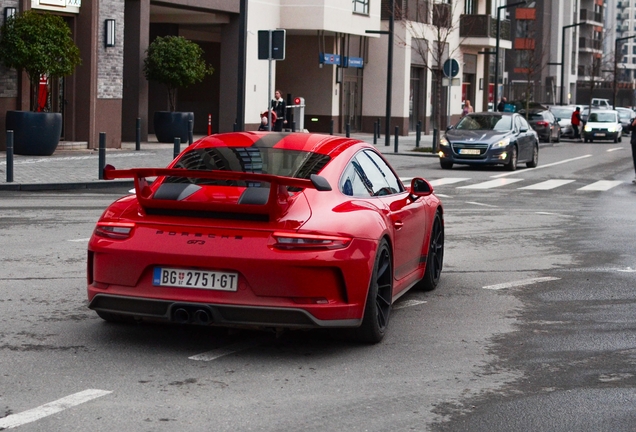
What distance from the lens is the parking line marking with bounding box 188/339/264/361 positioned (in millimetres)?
6938

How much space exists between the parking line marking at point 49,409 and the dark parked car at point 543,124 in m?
45.9

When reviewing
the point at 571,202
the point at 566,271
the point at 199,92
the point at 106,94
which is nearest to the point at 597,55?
the point at 199,92

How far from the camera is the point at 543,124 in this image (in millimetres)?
50969

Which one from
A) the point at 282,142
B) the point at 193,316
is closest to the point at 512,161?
the point at 282,142

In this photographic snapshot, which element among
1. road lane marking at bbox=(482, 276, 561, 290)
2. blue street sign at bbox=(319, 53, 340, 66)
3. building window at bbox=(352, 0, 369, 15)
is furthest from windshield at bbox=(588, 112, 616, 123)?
road lane marking at bbox=(482, 276, 561, 290)

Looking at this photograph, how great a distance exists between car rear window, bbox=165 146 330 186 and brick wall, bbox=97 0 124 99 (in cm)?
2412

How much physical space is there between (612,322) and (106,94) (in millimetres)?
24882

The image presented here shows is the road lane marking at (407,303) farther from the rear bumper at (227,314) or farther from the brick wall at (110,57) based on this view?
the brick wall at (110,57)

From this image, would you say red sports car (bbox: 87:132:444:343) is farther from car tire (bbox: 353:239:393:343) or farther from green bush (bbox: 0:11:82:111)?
green bush (bbox: 0:11:82:111)

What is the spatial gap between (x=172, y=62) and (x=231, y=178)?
2819 cm

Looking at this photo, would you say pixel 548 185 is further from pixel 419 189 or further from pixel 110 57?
pixel 419 189

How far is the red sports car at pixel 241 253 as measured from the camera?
6.75m

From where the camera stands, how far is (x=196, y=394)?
604 cm

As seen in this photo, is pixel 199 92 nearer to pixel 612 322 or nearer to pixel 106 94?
pixel 106 94
